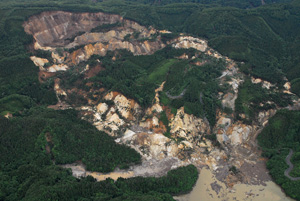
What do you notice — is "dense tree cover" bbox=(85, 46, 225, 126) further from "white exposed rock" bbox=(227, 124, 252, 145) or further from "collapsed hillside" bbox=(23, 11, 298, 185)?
"white exposed rock" bbox=(227, 124, 252, 145)

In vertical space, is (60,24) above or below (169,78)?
above

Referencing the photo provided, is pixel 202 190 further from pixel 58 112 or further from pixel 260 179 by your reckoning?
pixel 58 112

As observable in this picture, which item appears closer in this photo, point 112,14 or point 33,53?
point 33,53

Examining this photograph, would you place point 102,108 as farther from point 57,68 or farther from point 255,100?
point 255,100

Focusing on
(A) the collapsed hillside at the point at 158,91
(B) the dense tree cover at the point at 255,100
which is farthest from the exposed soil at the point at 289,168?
(B) the dense tree cover at the point at 255,100

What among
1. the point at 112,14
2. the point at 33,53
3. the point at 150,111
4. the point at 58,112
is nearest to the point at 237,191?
the point at 150,111

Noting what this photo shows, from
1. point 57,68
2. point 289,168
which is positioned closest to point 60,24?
point 57,68
